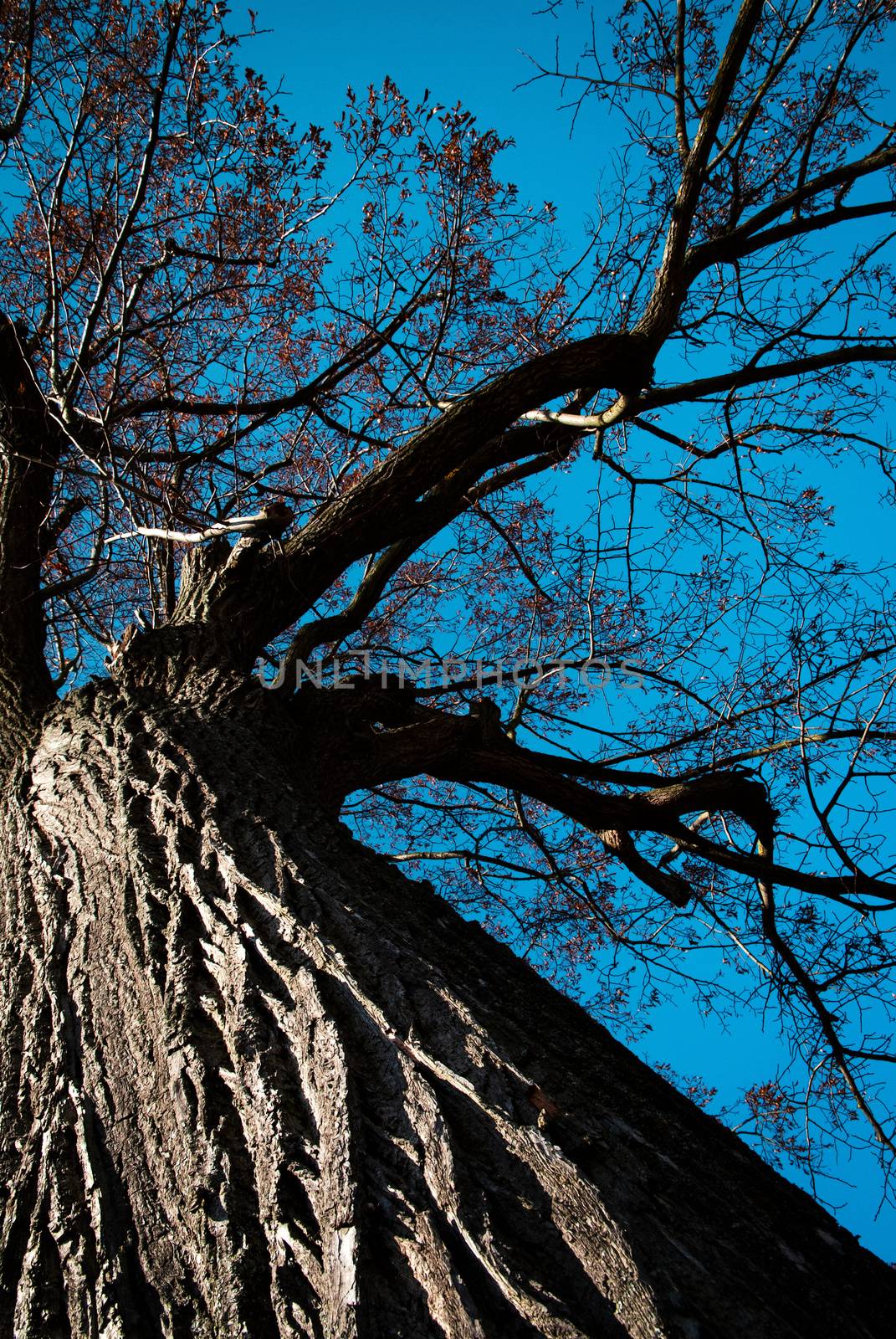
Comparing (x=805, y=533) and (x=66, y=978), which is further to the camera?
(x=805, y=533)

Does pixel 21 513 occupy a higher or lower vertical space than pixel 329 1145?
higher

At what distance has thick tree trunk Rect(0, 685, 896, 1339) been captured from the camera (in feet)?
3.94

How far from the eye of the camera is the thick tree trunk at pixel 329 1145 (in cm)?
120

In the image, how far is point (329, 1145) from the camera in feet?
4.52

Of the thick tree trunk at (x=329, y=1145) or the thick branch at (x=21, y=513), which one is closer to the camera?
the thick tree trunk at (x=329, y=1145)

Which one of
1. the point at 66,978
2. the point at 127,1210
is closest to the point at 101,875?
the point at 66,978

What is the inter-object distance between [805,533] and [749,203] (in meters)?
1.61

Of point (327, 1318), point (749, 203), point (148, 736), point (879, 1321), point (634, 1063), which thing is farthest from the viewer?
point (749, 203)

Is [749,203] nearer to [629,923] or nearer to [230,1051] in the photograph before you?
[629,923]

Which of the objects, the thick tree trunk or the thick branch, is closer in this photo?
the thick tree trunk

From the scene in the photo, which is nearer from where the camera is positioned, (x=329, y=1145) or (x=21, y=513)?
(x=329, y=1145)

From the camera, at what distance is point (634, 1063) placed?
2.17 m

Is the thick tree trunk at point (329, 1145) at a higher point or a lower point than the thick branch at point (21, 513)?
lower

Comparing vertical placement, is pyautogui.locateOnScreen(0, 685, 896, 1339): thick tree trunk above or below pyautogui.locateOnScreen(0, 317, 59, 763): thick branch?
below
